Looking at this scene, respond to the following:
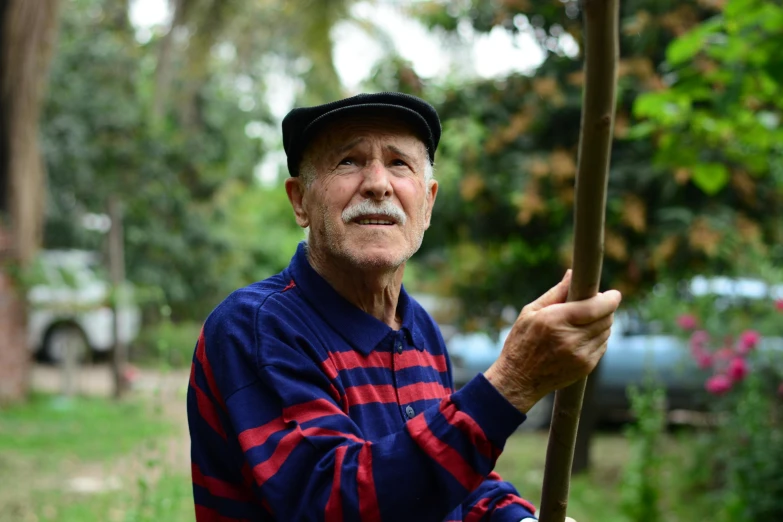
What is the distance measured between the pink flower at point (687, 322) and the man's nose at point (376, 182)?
538 centimetres

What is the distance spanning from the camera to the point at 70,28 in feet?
41.8

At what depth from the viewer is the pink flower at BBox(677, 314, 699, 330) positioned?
6.65 meters

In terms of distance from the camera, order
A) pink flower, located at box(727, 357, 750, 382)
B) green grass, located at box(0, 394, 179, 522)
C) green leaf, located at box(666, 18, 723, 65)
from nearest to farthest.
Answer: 1. green leaf, located at box(666, 18, 723, 65)
2. green grass, located at box(0, 394, 179, 522)
3. pink flower, located at box(727, 357, 750, 382)

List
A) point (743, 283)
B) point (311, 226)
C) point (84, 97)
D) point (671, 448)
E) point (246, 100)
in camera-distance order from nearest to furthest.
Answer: point (311, 226) → point (743, 283) → point (671, 448) → point (84, 97) → point (246, 100)

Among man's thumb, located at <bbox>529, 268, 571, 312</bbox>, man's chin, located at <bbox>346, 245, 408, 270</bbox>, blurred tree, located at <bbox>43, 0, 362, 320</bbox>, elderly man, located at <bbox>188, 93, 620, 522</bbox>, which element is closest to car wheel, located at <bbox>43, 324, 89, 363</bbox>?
blurred tree, located at <bbox>43, 0, 362, 320</bbox>

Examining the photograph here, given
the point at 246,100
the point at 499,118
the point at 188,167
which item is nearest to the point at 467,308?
the point at 499,118

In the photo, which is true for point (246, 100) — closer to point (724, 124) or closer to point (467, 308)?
point (467, 308)

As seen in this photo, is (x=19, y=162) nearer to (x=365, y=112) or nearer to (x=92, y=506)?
(x=92, y=506)

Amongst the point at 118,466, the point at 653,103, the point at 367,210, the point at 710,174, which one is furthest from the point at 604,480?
the point at 367,210

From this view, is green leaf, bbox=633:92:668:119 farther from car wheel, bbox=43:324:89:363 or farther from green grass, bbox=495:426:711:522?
car wheel, bbox=43:324:89:363

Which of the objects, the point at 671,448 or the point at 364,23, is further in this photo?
the point at 364,23

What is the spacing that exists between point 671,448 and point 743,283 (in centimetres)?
235

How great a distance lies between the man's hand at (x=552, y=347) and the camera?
1.41 meters

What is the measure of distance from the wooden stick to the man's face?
46cm
